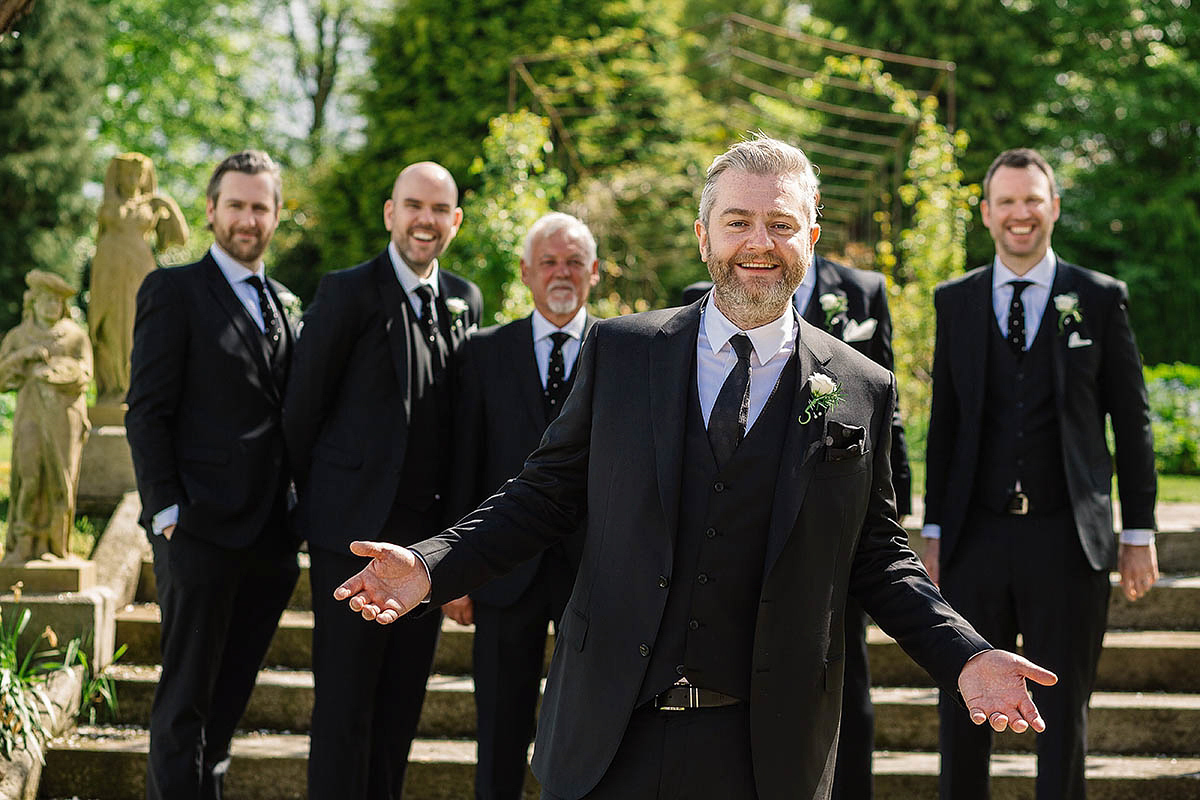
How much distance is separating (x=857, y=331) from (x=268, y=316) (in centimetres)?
207

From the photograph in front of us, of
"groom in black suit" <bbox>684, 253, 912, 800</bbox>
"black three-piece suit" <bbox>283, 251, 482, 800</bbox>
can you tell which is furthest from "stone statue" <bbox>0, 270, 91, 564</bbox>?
"groom in black suit" <bbox>684, 253, 912, 800</bbox>

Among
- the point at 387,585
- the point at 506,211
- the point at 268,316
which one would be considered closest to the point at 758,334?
the point at 387,585

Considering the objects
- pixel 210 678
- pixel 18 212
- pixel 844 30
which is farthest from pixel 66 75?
pixel 210 678

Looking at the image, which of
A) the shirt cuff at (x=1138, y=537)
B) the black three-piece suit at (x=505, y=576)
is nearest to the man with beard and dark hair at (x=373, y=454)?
the black three-piece suit at (x=505, y=576)

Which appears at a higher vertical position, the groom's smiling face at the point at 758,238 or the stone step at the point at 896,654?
the groom's smiling face at the point at 758,238

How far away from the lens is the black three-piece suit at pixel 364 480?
4082 mm

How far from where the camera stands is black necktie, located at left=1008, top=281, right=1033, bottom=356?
4211mm

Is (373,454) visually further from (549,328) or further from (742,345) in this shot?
(742,345)

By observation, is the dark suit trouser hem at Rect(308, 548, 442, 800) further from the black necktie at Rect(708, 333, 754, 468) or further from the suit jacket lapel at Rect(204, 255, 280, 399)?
the black necktie at Rect(708, 333, 754, 468)

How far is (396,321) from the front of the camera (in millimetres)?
4254

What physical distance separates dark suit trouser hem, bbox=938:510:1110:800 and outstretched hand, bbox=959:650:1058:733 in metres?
1.76

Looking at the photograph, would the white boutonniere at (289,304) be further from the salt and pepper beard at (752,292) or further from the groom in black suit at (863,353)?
the salt and pepper beard at (752,292)

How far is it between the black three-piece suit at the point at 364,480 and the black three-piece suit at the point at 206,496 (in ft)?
0.57

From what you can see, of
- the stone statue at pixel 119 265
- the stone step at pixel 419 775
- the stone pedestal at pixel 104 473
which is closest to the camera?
the stone step at pixel 419 775
